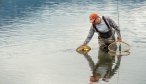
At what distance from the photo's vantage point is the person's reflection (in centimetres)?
1383

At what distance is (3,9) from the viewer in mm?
34906

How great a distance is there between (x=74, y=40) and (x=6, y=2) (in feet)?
73.1

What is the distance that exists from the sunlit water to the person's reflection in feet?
0.53

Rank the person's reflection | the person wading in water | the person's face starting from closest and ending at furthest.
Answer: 1. the person's reflection
2. the person's face
3. the person wading in water

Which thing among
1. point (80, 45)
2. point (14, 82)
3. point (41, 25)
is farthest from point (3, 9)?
point (14, 82)

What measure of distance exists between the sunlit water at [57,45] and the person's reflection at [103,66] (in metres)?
0.16

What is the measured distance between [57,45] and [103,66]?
365 centimetres

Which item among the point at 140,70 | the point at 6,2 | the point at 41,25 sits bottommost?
the point at 6,2

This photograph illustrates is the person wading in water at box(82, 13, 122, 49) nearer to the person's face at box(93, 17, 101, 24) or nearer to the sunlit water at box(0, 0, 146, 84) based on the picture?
the person's face at box(93, 17, 101, 24)

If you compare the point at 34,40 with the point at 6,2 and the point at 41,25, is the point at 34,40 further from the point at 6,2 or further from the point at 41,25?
the point at 6,2

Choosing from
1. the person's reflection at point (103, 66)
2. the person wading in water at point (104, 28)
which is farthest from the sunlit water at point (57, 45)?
the person wading in water at point (104, 28)

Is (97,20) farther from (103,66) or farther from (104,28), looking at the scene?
(103,66)

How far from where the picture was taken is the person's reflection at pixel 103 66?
1383 centimetres

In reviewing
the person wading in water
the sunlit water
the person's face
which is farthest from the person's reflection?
the person's face
